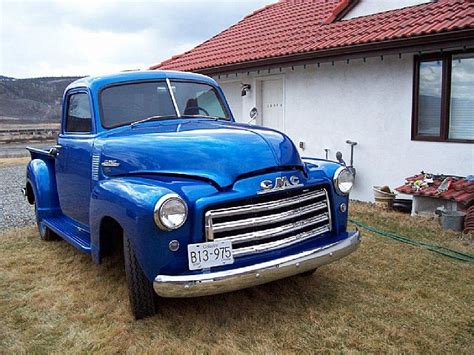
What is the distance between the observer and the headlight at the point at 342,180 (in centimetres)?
356

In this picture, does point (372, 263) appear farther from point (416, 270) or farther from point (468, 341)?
point (468, 341)

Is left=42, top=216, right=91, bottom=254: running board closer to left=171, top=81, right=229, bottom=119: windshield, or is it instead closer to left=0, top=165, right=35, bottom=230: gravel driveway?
left=171, top=81, right=229, bottom=119: windshield

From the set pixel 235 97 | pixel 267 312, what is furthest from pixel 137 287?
pixel 235 97

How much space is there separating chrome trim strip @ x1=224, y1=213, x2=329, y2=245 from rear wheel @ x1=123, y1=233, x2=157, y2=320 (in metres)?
0.69

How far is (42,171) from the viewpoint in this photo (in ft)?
16.9

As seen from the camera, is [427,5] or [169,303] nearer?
[169,303]

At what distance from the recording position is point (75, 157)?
4.22m

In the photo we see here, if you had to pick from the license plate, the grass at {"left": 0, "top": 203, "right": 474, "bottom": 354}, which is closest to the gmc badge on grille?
the license plate

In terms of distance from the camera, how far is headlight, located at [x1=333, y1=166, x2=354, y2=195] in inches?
140

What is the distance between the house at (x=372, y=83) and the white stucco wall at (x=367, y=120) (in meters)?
0.02

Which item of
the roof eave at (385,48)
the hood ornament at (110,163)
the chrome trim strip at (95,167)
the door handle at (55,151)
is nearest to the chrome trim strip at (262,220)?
the hood ornament at (110,163)

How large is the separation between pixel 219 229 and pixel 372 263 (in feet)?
7.15

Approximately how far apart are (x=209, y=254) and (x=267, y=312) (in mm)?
875

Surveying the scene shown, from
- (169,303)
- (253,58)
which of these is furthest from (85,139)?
(253,58)
